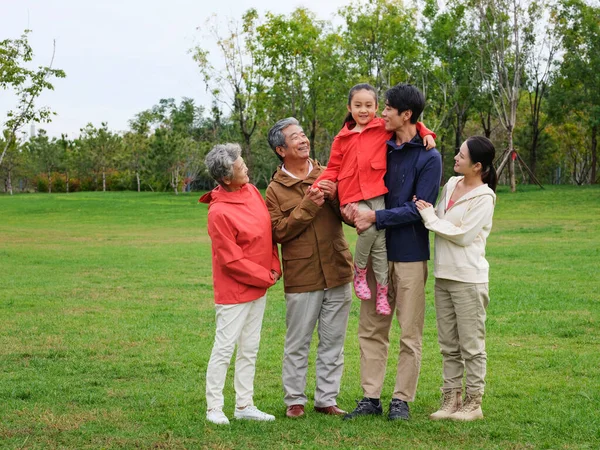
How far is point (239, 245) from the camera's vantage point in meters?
5.39

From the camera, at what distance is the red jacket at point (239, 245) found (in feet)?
17.3

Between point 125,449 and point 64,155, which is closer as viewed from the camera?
point 125,449

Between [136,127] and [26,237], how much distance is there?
4981cm

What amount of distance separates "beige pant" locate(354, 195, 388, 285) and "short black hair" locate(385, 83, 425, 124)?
0.63m

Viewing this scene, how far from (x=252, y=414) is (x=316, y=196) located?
61.9 inches

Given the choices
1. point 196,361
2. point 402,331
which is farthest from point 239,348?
point 196,361

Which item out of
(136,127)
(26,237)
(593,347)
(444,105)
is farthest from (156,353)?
(136,127)

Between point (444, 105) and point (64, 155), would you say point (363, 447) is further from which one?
point (64, 155)

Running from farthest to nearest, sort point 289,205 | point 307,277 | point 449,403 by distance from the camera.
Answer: point 289,205
point 307,277
point 449,403

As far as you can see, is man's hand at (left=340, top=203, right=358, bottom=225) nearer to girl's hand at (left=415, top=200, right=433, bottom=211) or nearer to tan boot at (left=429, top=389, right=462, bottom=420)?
girl's hand at (left=415, top=200, right=433, bottom=211)

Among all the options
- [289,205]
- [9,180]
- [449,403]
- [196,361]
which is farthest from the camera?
[9,180]

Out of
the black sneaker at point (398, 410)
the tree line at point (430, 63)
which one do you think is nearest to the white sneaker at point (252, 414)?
the black sneaker at point (398, 410)

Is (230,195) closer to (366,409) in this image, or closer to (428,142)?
(428,142)

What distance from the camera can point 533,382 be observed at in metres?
6.51
